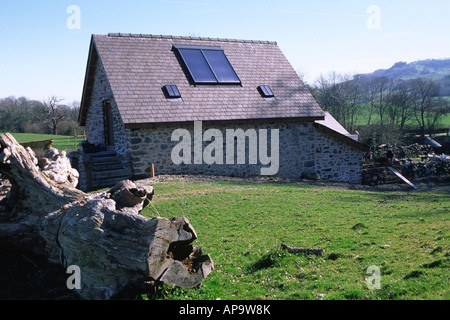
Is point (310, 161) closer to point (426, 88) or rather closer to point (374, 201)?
point (374, 201)

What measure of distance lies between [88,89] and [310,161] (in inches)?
480

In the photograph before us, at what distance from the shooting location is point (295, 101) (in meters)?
18.5

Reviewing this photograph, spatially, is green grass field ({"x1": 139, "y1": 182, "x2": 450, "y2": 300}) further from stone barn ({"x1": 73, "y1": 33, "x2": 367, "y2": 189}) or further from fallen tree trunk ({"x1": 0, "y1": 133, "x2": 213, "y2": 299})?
stone barn ({"x1": 73, "y1": 33, "x2": 367, "y2": 189})

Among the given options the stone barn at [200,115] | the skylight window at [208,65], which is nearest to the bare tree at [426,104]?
the stone barn at [200,115]

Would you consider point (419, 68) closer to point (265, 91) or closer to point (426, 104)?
point (426, 104)

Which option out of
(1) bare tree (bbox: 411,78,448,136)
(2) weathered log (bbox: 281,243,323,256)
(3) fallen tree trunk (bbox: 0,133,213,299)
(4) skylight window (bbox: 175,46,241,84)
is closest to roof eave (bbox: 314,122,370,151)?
(4) skylight window (bbox: 175,46,241,84)

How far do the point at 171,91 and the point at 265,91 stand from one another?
4.80 metres

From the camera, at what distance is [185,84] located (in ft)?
55.0

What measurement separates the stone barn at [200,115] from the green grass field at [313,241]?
9.77 feet

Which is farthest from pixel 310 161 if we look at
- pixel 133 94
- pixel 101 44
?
pixel 101 44

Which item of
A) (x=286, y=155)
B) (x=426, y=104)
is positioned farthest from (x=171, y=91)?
(x=426, y=104)

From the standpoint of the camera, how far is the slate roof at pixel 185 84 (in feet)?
50.2
